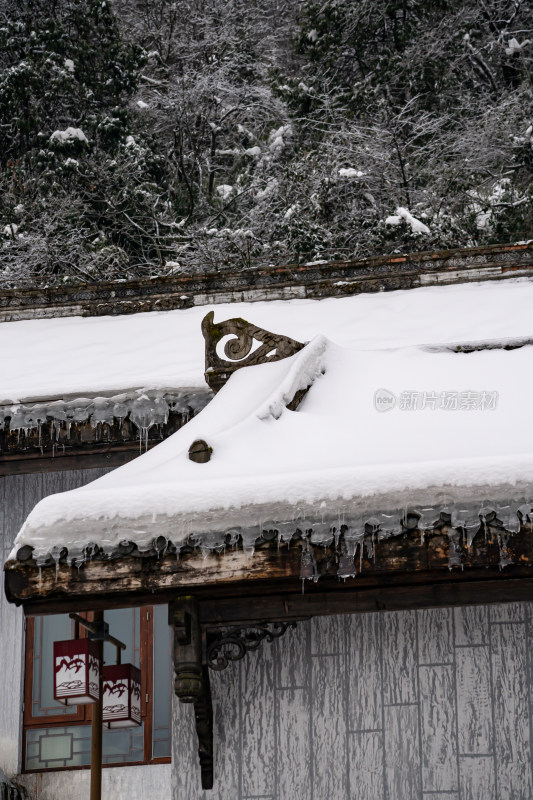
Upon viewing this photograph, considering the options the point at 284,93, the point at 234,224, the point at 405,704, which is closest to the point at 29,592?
the point at 405,704

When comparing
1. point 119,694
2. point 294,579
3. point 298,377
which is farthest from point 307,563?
point 119,694

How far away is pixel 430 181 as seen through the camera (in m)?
20.3

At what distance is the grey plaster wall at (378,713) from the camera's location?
646cm

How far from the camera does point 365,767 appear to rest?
21.6 feet

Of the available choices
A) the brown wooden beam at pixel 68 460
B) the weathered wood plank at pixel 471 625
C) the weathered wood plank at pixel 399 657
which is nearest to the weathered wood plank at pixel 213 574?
the weathered wood plank at pixel 471 625

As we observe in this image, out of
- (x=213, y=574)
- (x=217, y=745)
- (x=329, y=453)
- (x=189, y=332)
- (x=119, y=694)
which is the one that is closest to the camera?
(x=213, y=574)

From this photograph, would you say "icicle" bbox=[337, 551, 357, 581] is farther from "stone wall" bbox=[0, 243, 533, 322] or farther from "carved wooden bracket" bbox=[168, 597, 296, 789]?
"stone wall" bbox=[0, 243, 533, 322]

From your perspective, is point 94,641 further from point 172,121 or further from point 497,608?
point 172,121

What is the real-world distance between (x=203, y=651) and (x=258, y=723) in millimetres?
847

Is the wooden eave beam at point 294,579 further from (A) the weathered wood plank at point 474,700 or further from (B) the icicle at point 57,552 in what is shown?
(A) the weathered wood plank at point 474,700

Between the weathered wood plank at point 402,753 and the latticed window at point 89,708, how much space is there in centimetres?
169

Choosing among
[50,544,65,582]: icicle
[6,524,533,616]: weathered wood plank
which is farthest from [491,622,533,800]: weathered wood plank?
[50,544,65,582]: icicle

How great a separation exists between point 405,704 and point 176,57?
2107 centimetres

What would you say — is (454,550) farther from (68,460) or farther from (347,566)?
(68,460)
